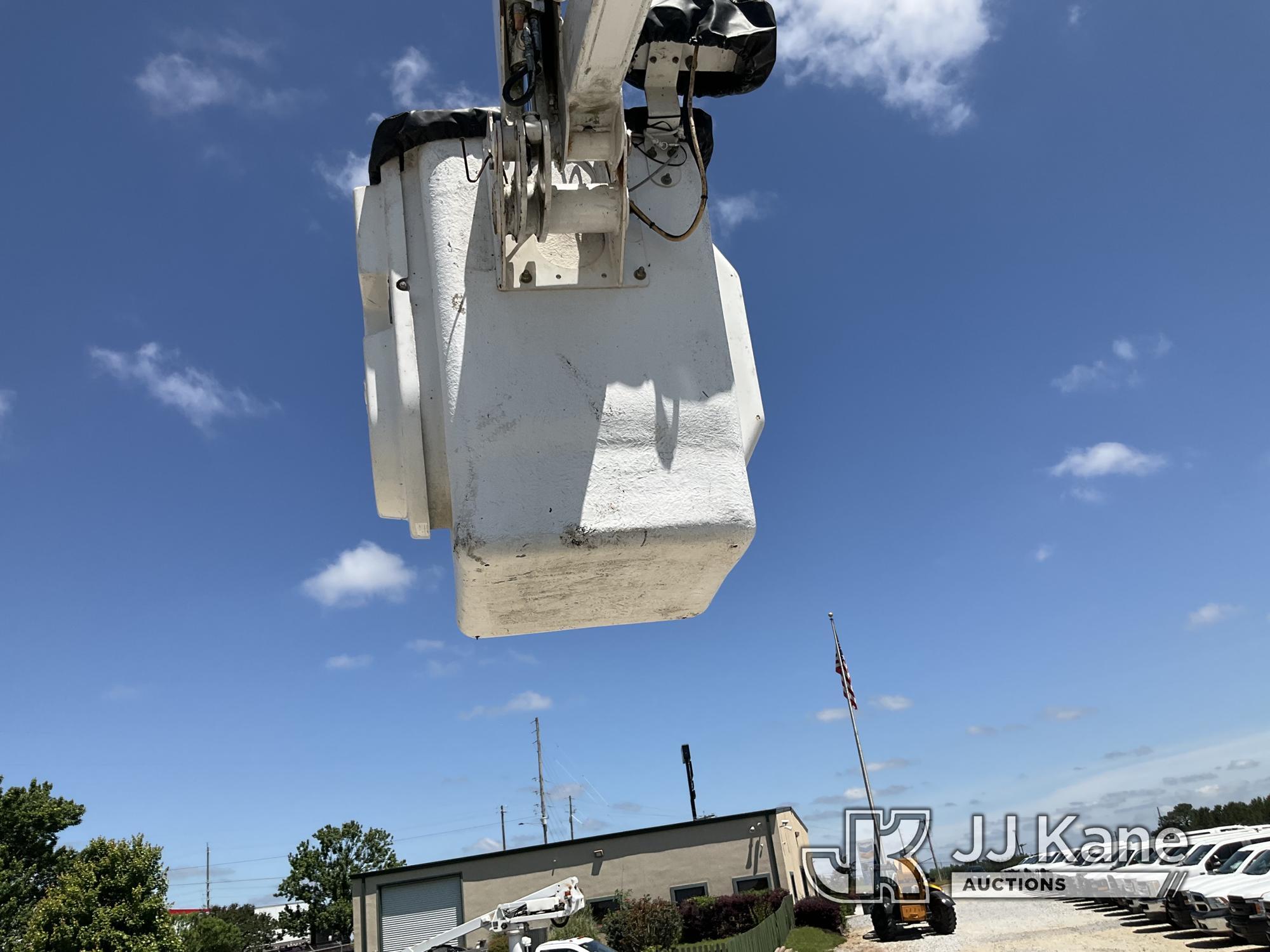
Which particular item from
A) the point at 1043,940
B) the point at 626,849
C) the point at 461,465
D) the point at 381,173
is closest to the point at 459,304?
the point at 461,465

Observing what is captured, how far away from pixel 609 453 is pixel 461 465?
0.34m

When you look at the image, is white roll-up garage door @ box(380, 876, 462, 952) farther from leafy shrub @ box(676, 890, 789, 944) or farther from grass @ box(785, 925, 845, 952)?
grass @ box(785, 925, 845, 952)

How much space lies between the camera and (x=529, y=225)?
207 cm

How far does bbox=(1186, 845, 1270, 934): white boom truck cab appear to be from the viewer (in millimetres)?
13144

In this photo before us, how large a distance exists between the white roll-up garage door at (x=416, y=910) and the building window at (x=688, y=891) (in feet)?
19.5

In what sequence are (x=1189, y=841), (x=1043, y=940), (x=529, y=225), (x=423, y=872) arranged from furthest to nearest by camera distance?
(x=423, y=872) → (x=1189, y=841) → (x=1043, y=940) → (x=529, y=225)

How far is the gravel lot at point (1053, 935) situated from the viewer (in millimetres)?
13758

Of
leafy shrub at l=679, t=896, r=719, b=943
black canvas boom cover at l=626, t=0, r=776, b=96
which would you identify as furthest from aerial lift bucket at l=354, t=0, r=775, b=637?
leafy shrub at l=679, t=896, r=719, b=943

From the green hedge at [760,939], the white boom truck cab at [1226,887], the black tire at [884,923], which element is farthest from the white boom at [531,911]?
the white boom truck cab at [1226,887]

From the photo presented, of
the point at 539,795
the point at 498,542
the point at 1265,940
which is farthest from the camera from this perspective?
the point at 539,795

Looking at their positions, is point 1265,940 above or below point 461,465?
below

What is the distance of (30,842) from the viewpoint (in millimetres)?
33250

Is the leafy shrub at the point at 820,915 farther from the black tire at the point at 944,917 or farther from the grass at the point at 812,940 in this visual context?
the black tire at the point at 944,917

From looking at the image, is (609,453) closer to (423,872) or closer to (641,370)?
(641,370)
